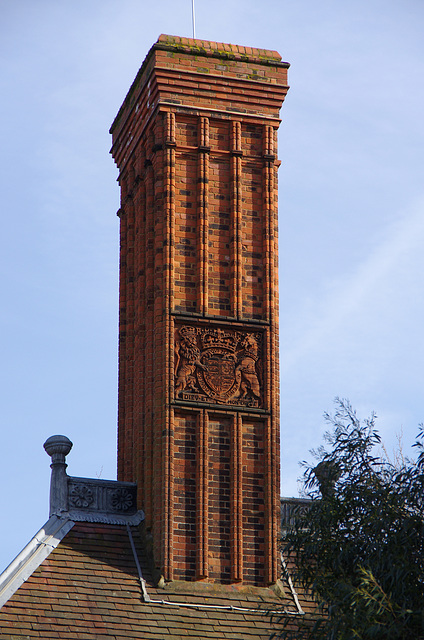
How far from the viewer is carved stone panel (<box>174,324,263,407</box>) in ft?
64.0

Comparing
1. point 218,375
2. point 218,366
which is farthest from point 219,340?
point 218,375

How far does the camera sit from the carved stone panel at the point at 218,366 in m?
19.5

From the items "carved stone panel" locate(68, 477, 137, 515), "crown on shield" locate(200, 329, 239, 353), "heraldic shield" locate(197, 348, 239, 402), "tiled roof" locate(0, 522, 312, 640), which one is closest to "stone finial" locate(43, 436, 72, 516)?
"carved stone panel" locate(68, 477, 137, 515)

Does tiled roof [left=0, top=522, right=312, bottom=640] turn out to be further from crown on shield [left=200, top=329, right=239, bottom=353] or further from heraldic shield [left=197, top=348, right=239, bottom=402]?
crown on shield [left=200, top=329, right=239, bottom=353]

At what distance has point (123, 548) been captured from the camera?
19.0 meters

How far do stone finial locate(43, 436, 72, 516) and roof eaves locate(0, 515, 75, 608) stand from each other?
0.64 ft

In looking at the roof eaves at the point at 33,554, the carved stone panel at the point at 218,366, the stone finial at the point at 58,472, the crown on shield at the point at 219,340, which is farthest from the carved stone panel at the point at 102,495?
the crown on shield at the point at 219,340

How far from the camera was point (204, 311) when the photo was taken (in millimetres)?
19844

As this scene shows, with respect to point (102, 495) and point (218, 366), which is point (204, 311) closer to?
point (218, 366)

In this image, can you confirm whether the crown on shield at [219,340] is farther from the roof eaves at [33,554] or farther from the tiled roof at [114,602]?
the roof eaves at [33,554]

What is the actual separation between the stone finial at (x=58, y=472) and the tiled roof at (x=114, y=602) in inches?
15.5

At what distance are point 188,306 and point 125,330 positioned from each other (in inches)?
86.4

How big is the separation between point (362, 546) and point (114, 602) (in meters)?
3.91

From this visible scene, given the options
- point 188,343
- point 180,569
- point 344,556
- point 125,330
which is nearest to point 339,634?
point 344,556
